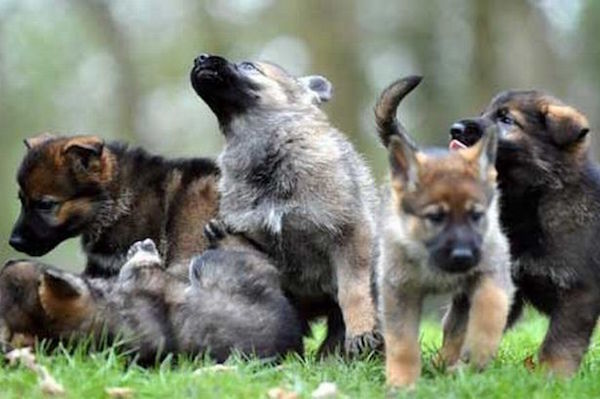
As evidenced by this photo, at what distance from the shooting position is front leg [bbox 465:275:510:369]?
766 cm

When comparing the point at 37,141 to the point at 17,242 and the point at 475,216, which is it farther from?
the point at 475,216

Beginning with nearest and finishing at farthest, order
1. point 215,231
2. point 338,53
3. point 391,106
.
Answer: point 391,106, point 215,231, point 338,53

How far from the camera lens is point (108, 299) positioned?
8.37 meters

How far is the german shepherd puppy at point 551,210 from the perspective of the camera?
8492 mm

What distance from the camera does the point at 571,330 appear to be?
8453mm

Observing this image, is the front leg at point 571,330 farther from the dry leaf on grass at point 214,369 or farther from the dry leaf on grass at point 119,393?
the dry leaf on grass at point 119,393

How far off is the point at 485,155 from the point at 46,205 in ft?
11.7

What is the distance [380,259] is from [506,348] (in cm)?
252

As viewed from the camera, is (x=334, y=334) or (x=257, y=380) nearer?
(x=257, y=380)

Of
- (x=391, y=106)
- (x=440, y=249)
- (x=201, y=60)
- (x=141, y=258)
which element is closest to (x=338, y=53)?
(x=201, y=60)

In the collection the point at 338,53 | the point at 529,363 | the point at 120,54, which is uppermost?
the point at 338,53

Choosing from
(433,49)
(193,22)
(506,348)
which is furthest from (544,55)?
(506,348)

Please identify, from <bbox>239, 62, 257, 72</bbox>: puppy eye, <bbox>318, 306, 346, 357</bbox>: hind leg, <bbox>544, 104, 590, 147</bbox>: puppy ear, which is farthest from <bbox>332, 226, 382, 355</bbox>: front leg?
<bbox>239, 62, 257, 72</bbox>: puppy eye

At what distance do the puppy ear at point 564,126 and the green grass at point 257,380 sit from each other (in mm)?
1524
